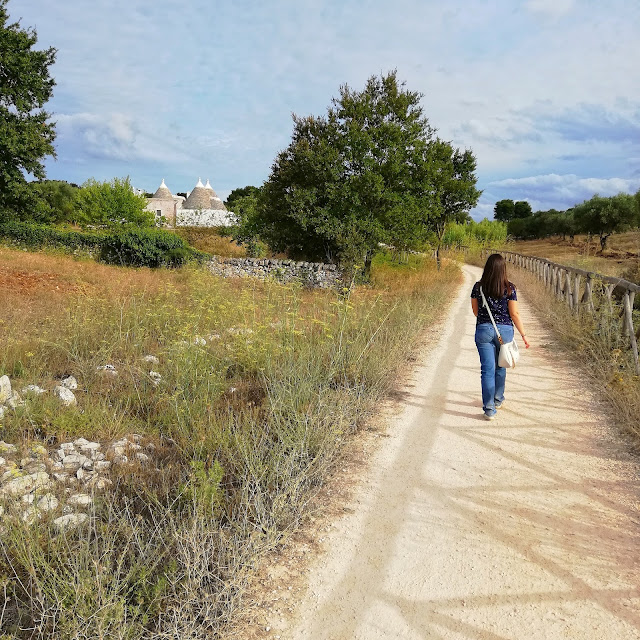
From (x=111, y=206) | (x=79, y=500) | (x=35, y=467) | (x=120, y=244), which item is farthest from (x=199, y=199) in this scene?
(x=79, y=500)

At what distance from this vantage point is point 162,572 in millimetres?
2562

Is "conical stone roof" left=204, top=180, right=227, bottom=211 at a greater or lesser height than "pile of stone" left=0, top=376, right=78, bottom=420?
greater

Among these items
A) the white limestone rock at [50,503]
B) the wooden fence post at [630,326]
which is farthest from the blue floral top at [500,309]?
the white limestone rock at [50,503]

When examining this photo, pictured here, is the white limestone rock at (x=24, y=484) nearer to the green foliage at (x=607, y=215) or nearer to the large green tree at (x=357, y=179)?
the large green tree at (x=357, y=179)

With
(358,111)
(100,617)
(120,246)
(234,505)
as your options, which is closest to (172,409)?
(234,505)

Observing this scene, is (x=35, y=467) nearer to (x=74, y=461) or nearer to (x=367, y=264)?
(x=74, y=461)

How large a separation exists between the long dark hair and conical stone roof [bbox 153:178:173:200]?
62727 mm

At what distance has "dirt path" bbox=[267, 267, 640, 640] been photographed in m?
2.44

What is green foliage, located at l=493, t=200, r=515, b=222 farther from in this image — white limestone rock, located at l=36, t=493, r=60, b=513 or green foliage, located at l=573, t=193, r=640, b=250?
white limestone rock, located at l=36, t=493, r=60, b=513

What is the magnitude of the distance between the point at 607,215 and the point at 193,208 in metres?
41.9

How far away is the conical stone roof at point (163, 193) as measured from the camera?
206 ft

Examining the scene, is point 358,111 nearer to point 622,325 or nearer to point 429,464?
point 622,325

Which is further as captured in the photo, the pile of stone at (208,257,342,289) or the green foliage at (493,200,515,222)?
the green foliage at (493,200,515,222)

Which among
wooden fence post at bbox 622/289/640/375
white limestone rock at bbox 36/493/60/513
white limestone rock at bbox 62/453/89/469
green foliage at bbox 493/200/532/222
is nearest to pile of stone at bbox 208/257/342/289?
wooden fence post at bbox 622/289/640/375
